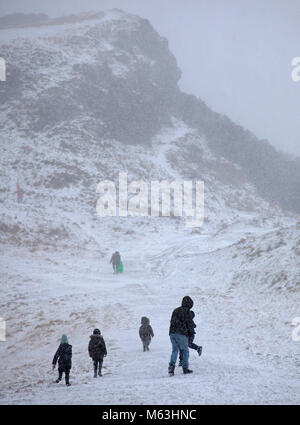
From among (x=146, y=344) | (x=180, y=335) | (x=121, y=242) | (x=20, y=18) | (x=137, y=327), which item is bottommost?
(x=137, y=327)

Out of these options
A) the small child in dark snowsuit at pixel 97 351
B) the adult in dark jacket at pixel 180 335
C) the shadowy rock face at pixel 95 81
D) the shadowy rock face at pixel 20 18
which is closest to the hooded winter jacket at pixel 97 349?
the small child in dark snowsuit at pixel 97 351

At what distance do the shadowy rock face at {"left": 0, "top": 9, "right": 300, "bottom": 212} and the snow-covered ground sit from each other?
1272 inches

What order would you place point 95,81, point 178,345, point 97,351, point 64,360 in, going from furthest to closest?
point 95,81, point 97,351, point 64,360, point 178,345

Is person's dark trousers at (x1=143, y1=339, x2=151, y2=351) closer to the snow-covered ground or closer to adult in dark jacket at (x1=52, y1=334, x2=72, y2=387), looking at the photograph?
the snow-covered ground

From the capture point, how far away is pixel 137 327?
1363 centimetres

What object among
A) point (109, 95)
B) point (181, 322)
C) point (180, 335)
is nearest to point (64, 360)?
point (180, 335)

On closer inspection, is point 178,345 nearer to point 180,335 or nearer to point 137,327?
point 180,335

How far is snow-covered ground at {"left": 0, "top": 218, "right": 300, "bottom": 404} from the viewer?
6484 mm

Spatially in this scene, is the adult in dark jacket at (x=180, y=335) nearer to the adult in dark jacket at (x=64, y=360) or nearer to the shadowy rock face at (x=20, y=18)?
the adult in dark jacket at (x=64, y=360)

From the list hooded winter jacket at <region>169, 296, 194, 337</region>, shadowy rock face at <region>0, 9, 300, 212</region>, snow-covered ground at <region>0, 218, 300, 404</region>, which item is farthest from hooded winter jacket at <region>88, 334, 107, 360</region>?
shadowy rock face at <region>0, 9, 300, 212</region>

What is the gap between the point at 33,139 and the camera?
50406mm

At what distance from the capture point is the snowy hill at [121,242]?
8.39 metres

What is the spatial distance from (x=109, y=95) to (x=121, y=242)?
129 ft

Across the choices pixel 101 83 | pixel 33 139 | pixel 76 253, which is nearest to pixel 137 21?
pixel 101 83
